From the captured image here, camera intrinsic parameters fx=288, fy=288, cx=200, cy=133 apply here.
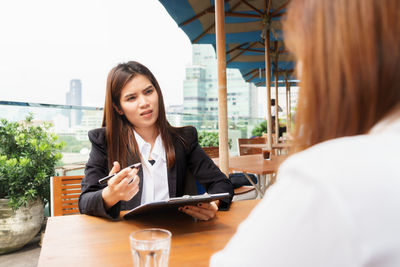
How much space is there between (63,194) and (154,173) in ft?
1.85

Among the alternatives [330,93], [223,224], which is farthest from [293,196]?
[223,224]

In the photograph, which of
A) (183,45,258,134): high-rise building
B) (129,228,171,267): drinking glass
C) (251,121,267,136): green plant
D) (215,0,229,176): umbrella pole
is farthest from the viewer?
(251,121,267,136): green plant

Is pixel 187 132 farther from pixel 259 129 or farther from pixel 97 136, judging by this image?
pixel 259 129

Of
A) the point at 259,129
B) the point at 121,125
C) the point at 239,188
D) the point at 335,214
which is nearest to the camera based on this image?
the point at 335,214

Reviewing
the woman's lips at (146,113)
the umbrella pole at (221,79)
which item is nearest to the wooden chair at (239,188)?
the umbrella pole at (221,79)

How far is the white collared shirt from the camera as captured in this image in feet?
5.48

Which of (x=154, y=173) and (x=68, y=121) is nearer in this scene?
(x=154, y=173)

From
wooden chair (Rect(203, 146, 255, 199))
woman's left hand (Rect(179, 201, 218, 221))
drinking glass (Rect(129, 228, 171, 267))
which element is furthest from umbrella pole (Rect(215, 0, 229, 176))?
drinking glass (Rect(129, 228, 171, 267))

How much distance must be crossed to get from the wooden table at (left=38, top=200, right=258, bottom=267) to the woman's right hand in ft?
0.30

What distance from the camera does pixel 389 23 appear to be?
36 centimetres

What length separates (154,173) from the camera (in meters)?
1.70

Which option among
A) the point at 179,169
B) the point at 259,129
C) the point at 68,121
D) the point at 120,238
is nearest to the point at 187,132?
the point at 179,169

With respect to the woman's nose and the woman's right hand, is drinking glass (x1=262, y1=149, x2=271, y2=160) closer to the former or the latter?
the woman's nose

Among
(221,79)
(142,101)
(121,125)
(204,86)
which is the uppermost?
(204,86)
